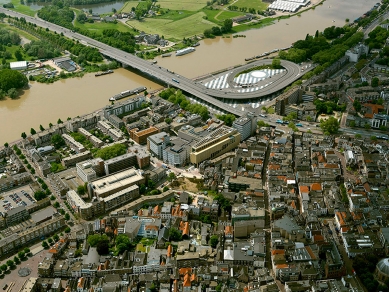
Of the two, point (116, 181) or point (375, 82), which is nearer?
point (116, 181)

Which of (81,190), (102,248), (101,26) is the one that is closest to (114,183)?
(81,190)

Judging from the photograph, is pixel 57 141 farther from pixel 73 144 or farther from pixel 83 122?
pixel 83 122

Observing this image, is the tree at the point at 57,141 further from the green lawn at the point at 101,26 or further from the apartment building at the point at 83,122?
the green lawn at the point at 101,26

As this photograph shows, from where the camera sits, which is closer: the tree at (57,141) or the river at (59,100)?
the tree at (57,141)

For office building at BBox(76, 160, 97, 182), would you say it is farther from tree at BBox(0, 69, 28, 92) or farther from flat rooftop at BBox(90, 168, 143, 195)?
tree at BBox(0, 69, 28, 92)

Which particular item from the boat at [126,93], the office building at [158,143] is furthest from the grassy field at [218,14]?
the office building at [158,143]

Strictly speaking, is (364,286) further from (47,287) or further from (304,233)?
(47,287)

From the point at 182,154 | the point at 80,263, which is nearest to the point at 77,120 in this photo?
the point at 182,154
